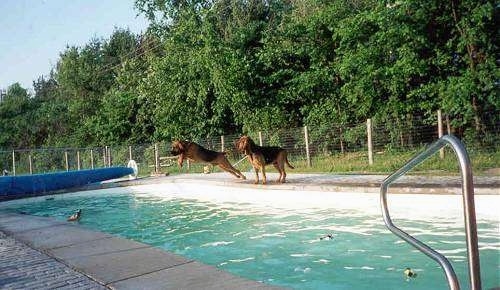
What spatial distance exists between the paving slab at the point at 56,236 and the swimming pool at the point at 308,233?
1397 mm

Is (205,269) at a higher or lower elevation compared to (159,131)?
lower

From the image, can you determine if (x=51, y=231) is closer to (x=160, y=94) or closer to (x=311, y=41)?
(x=311, y=41)

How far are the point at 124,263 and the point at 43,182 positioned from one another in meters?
12.9

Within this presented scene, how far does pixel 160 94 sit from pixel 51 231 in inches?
749

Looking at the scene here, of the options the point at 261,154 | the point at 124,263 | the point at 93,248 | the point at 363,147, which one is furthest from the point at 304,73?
the point at 124,263

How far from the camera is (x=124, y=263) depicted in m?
4.24

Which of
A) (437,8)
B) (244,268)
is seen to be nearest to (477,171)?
(437,8)

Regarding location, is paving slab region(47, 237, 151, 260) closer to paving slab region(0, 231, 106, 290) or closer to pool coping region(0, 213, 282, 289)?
pool coping region(0, 213, 282, 289)

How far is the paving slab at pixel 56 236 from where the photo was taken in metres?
5.41

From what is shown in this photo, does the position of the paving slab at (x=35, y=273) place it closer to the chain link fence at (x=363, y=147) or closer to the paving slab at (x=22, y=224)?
the paving slab at (x=22, y=224)

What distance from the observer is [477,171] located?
1091 centimetres

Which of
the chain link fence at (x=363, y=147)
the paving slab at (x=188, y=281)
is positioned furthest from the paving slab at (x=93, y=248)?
the chain link fence at (x=363, y=147)

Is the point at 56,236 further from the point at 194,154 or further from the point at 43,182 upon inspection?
the point at 43,182

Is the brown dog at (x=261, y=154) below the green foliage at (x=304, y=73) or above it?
below
